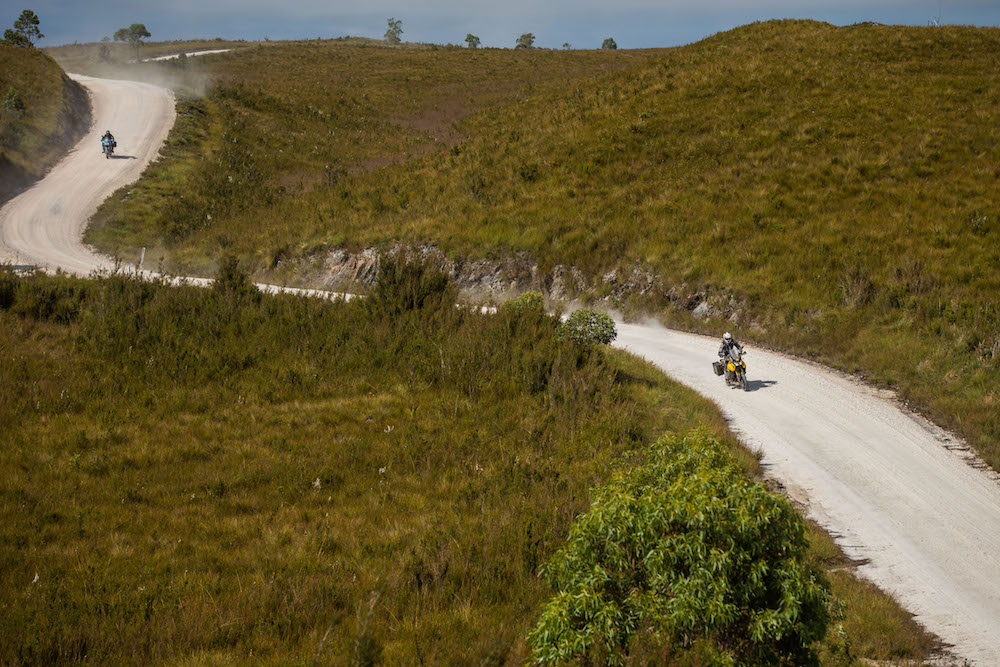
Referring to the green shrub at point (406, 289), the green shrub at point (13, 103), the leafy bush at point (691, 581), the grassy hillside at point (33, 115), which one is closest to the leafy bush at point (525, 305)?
the green shrub at point (406, 289)

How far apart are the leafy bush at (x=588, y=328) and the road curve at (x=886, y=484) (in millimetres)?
2222

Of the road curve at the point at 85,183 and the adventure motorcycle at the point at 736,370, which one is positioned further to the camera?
the road curve at the point at 85,183

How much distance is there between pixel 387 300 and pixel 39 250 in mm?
19998

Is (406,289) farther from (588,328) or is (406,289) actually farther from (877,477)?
(877,477)

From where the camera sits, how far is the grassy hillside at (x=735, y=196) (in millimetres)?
18547

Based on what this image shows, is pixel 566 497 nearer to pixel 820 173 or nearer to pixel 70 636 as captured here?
pixel 70 636

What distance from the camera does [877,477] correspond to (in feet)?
37.6

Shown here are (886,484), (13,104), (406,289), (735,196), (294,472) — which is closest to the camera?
(294,472)

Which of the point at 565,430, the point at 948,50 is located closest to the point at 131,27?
the point at 948,50

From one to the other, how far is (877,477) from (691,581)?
8827 mm

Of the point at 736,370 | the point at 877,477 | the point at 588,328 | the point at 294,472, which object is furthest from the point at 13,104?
the point at 877,477

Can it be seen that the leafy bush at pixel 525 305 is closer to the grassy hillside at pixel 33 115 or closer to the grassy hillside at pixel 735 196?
the grassy hillside at pixel 735 196

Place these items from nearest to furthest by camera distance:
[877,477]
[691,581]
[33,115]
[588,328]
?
1. [691,581]
2. [877,477]
3. [588,328]
4. [33,115]

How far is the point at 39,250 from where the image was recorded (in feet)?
85.8
